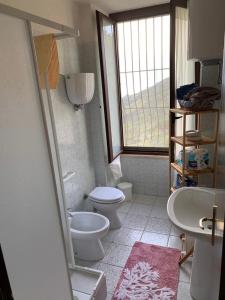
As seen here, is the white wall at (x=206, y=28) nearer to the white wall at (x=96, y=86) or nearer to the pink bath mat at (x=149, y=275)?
the white wall at (x=96, y=86)

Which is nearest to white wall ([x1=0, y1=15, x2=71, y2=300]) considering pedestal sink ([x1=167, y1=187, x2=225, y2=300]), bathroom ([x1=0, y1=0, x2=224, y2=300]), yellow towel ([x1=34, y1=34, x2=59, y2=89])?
bathroom ([x1=0, y1=0, x2=224, y2=300])

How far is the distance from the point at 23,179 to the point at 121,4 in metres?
2.35

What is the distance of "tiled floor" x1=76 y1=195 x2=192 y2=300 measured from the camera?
1.93m

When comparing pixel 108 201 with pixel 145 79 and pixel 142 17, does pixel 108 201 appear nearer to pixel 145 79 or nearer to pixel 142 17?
pixel 145 79

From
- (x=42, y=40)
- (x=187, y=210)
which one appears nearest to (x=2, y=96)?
(x=42, y=40)

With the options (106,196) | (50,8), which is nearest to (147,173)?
(106,196)

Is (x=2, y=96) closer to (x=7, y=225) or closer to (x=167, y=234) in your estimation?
(x=7, y=225)

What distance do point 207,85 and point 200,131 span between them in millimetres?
423

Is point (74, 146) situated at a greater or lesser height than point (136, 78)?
lesser

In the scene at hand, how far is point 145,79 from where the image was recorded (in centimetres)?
289

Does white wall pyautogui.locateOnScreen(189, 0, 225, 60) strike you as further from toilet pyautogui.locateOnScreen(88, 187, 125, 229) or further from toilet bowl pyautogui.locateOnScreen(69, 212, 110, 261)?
toilet bowl pyautogui.locateOnScreen(69, 212, 110, 261)

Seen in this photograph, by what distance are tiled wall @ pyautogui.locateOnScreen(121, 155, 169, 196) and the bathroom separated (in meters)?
0.01

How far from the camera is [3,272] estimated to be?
704 mm

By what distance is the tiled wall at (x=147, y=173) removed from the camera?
3.02 metres
